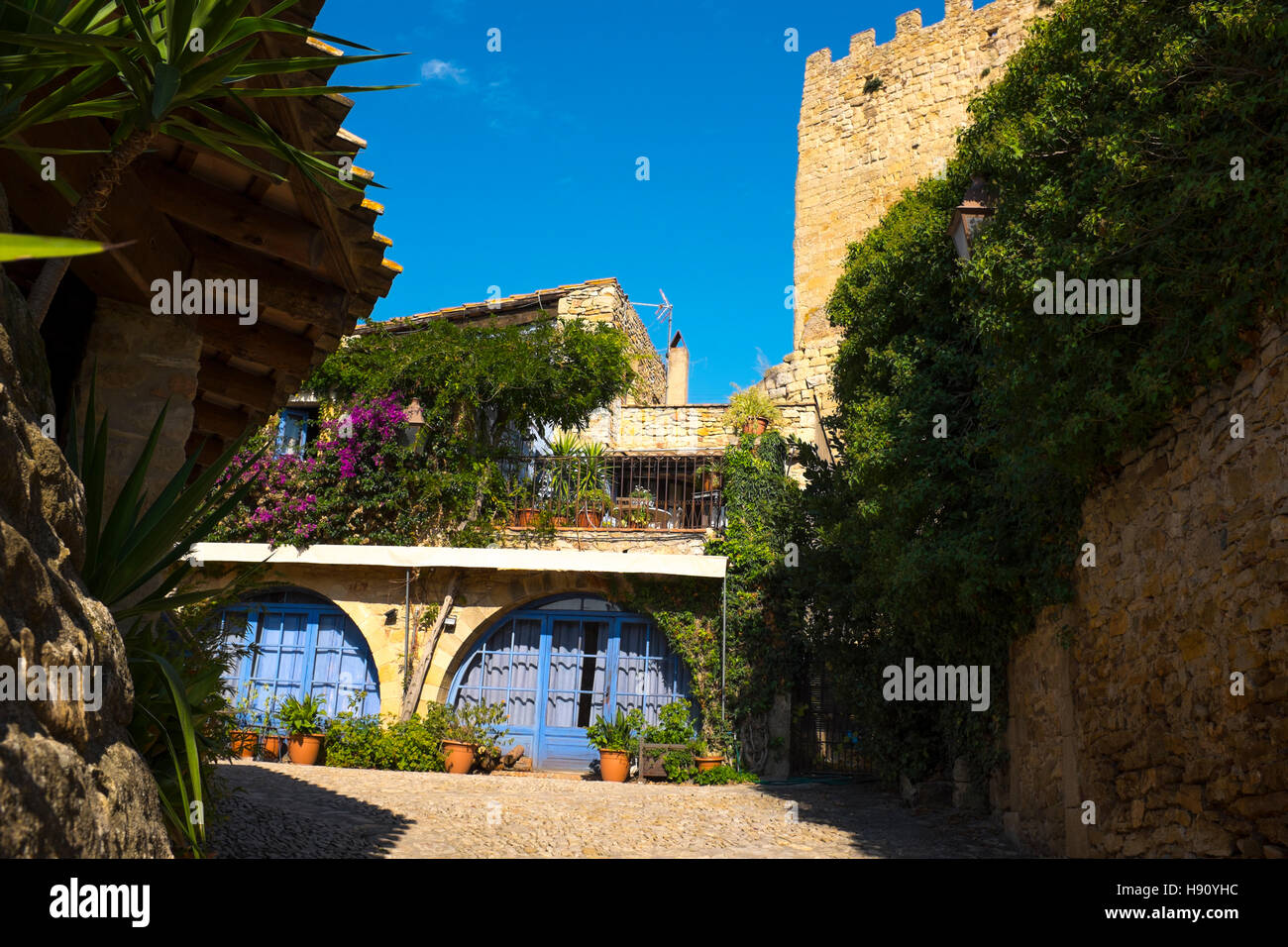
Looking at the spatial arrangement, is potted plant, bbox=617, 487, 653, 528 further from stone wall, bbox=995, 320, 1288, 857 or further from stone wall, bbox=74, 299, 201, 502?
stone wall, bbox=74, 299, 201, 502

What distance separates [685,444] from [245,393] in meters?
8.66

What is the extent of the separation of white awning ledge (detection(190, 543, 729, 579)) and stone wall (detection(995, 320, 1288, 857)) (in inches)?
219

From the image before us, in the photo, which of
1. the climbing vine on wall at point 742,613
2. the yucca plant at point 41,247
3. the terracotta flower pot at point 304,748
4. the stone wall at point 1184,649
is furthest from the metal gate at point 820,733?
the yucca plant at point 41,247

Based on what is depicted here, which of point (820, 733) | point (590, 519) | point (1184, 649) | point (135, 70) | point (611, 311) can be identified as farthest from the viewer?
point (611, 311)

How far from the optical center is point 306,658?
1166 cm

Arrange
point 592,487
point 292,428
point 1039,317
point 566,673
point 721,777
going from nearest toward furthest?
point 1039,317 < point 721,777 < point 566,673 < point 592,487 < point 292,428

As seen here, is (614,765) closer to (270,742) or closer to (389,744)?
(389,744)

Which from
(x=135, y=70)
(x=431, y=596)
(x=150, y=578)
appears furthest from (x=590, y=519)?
(x=135, y=70)

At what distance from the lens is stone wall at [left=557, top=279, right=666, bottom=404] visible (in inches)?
579

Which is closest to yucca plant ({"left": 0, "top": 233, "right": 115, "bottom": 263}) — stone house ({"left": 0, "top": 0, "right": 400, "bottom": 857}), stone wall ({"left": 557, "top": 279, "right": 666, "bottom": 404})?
stone house ({"left": 0, "top": 0, "right": 400, "bottom": 857})

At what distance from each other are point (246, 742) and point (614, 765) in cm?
407

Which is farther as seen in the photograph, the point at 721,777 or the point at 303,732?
the point at 303,732

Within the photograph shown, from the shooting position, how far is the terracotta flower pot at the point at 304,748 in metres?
9.95

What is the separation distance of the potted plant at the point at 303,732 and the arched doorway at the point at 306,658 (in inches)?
43.1
